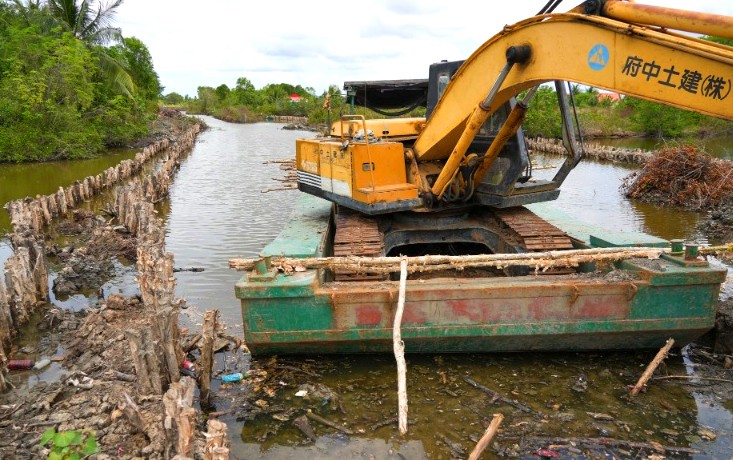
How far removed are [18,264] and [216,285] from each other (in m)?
2.72

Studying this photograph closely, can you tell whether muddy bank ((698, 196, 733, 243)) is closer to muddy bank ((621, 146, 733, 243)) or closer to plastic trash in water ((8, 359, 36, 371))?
muddy bank ((621, 146, 733, 243))

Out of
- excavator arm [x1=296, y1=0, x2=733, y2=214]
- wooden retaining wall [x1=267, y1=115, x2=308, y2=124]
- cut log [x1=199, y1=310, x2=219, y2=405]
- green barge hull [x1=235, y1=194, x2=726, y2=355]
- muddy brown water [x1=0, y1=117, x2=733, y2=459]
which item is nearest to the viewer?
excavator arm [x1=296, y1=0, x2=733, y2=214]

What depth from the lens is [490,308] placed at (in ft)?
17.9

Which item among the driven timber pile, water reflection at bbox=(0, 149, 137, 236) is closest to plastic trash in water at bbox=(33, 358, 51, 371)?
the driven timber pile

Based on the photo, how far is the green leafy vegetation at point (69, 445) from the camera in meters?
4.03

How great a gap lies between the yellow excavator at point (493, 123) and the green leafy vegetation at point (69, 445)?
10.3ft

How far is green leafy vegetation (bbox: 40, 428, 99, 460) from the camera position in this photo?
4027mm

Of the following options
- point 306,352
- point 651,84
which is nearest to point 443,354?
point 306,352

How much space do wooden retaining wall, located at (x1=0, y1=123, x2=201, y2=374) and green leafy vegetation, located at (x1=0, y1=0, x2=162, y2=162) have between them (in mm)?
5629

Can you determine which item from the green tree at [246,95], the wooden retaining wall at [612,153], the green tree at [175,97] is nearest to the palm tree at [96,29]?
the wooden retaining wall at [612,153]

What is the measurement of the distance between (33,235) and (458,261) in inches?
291

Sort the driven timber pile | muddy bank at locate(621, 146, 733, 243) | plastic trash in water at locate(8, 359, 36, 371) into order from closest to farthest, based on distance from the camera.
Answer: plastic trash in water at locate(8, 359, 36, 371)
the driven timber pile
muddy bank at locate(621, 146, 733, 243)

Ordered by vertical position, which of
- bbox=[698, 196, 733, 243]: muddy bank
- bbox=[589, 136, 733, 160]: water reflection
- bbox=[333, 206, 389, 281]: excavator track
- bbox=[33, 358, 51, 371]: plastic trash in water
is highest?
bbox=[589, 136, 733, 160]: water reflection

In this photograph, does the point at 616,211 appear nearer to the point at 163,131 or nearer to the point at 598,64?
the point at 598,64
